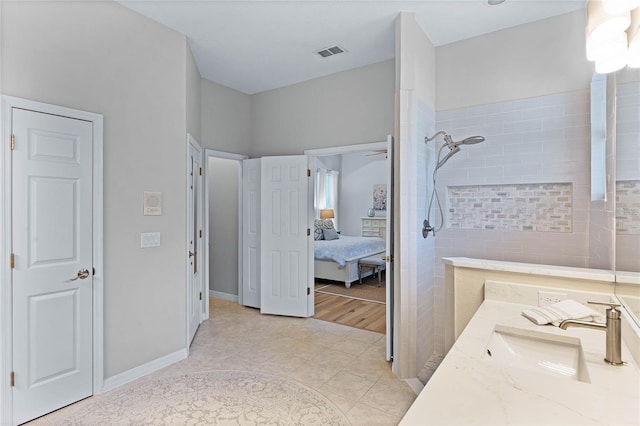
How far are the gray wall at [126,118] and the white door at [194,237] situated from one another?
15 centimetres

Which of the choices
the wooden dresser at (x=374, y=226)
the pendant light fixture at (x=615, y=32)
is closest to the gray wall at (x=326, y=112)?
the pendant light fixture at (x=615, y=32)

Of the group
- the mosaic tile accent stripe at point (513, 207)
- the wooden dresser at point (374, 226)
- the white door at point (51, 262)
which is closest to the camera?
the white door at point (51, 262)

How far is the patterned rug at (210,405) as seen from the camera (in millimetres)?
2219

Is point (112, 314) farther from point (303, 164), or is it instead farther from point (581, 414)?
point (581, 414)

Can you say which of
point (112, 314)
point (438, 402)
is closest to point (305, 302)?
point (112, 314)

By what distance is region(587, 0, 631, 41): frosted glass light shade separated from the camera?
3.97ft

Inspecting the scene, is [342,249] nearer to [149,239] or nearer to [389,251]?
[389,251]

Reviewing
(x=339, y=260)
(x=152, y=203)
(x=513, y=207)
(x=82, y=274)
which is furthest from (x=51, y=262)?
(x=339, y=260)

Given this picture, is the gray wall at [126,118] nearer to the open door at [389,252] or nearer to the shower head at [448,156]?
the open door at [389,252]

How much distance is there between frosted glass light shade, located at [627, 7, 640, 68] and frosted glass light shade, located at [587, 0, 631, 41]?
0.7 inches

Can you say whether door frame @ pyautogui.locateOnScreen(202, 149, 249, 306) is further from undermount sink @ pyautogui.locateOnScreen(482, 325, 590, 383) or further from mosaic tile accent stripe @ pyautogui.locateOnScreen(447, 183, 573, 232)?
undermount sink @ pyautogui.locateOnScreen(482, 325, 590, 383)

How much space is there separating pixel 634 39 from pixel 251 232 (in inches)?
161

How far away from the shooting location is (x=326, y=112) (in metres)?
4.17

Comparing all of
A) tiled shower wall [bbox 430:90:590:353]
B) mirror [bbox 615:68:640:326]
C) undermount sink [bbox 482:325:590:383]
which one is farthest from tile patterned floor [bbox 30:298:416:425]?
mirror [bbox 615:68:640:326]
